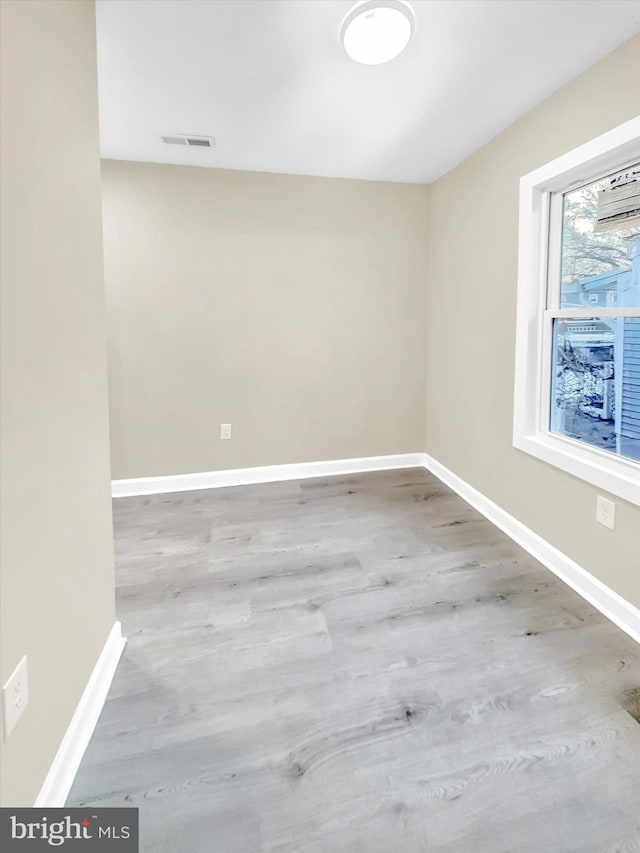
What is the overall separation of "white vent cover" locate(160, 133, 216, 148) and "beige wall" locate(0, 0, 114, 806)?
1.19 m

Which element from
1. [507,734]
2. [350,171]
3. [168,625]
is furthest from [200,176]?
[507,734]

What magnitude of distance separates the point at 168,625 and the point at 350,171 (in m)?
3.12

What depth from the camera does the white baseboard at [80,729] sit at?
112 centimetres

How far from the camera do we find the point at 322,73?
6.64 ft

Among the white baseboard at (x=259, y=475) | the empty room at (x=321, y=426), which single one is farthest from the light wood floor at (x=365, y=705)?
the white baseboard at (x=259, y=475)

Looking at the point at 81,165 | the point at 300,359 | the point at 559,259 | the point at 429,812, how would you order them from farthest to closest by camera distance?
the point at 300,359 < the point at 559,259 < the point at 81,165 < the point at 429,812

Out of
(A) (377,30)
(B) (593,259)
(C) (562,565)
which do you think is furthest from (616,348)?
(A) (377,30)

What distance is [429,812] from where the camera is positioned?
1147mm

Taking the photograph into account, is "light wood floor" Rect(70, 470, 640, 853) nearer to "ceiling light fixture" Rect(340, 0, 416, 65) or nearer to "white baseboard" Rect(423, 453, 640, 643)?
"white baseboard" Rect(423, 453, 640, 643)

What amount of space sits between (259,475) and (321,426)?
2.08 feet

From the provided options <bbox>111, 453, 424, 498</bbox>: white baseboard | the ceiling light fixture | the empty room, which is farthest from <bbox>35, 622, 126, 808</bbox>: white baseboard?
the ceiling light fixture

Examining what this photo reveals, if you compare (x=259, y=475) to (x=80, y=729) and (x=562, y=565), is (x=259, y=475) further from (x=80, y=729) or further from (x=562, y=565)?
(x=80, y=729)

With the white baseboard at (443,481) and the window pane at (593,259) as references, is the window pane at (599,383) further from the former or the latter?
the white baseboard at (443,481)

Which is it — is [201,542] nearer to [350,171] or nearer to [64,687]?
[64,687]
